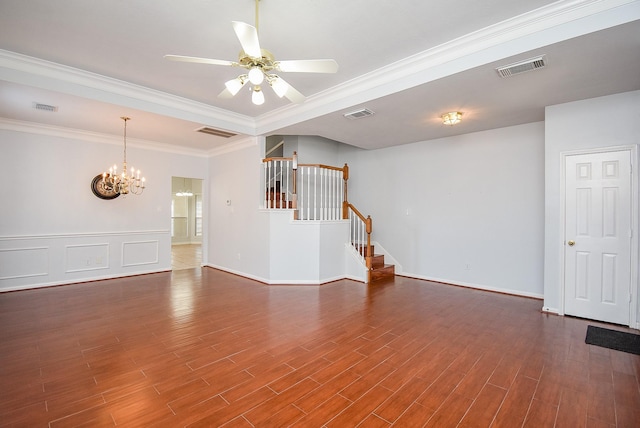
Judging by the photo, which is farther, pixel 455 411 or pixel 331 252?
pixel 331 252

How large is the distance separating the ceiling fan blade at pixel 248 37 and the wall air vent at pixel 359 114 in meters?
2.39

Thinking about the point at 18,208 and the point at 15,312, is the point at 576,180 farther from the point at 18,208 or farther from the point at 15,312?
the point at 18,208

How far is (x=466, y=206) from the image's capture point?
5.79 meters

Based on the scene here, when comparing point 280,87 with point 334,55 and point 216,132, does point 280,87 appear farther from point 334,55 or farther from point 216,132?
point 216,132

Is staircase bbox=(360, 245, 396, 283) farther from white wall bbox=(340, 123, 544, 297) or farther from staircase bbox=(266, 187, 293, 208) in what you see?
staircase bbox=(266, 187, 293, 208)

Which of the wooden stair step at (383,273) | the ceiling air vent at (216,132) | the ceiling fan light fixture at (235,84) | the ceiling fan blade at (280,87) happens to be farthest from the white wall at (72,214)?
the ceiling fan blade at (280,87)

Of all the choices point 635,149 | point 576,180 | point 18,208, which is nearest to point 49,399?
point 18,208

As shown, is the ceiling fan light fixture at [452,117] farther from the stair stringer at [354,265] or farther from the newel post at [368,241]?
the stair stringer at [354,265]

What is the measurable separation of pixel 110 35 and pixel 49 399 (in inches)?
133

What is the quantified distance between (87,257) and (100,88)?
3.65 m

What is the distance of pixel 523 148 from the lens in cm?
511

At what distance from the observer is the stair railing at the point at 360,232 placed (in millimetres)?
5980

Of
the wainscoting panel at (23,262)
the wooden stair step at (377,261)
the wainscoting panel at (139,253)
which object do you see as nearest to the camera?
the wainscoting panel at (23,262)

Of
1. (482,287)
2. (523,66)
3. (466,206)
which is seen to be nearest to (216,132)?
(523,66)
